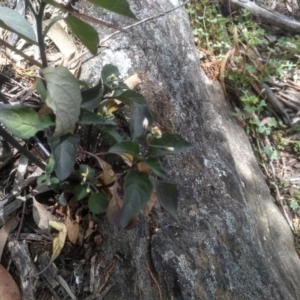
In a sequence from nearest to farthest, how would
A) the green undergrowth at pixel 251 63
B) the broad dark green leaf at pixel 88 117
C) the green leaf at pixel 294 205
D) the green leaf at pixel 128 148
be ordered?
1. the green leaf at pixel 128 148
2. the broad dark green leaf at pixel 88 117
3. the green leaf at pixel 294 205
4. the green undergrowth at pixel 251 63

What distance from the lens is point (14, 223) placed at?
139cm

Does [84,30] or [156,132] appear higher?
[84,30]

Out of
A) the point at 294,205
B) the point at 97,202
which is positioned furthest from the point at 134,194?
the point at 294,205

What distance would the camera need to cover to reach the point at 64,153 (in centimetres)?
112

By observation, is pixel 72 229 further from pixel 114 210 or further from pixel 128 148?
pixel 128 148

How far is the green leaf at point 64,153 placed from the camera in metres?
1.10

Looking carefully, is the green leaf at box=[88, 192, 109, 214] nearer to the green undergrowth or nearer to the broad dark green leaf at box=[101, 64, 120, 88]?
the broad dark green leaf at box=[101, 64, 120, 88]

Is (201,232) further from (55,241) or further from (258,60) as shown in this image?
(258,60)

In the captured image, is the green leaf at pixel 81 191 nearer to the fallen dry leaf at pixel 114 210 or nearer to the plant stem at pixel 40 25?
the fallen dry leaf at pixel 114 210

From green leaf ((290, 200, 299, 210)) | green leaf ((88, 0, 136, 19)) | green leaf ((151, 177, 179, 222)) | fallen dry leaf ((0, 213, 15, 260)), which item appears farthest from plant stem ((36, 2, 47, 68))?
green leaf ((290, 200, 299, 210))

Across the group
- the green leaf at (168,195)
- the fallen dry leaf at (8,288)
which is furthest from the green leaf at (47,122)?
the fallen dry leaf at (8,288)

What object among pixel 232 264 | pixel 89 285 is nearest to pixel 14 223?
pixel 89 285

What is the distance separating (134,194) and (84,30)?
0.44 meters

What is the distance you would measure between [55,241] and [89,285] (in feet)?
0.60
